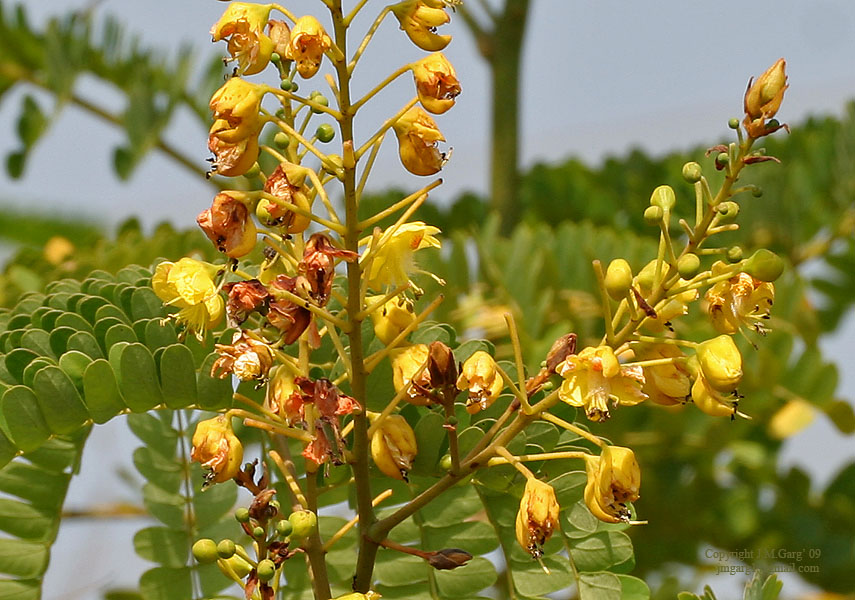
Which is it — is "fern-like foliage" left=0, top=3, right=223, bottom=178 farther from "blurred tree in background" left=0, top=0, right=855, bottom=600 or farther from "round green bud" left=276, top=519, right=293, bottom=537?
"round green bud" left=276, top=519, right=293, bottom=537

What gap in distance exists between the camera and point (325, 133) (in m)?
0.47

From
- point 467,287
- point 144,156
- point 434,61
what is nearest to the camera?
point 434,61

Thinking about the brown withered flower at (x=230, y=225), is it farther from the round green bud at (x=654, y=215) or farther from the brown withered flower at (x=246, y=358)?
the round green bud at (x=654, y=215)

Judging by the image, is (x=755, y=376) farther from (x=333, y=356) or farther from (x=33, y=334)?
(x=33, y=334)

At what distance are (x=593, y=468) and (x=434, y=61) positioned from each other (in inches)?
7.0

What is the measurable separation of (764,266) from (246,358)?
21 cm

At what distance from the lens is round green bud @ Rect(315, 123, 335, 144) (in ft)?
1.54

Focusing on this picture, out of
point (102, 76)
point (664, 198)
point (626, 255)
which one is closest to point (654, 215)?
point (664, 198)

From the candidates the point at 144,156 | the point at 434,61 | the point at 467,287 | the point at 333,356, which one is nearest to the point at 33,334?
the point at 333,356

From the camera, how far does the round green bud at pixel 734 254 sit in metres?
0.42

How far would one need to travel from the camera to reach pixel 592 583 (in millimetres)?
534

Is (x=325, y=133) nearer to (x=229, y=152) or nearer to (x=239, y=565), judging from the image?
(x=229, y=152)

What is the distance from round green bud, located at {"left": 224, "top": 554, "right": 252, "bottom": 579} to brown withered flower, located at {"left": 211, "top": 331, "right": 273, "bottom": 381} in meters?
0.08

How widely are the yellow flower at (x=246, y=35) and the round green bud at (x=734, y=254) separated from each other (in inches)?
8.0
